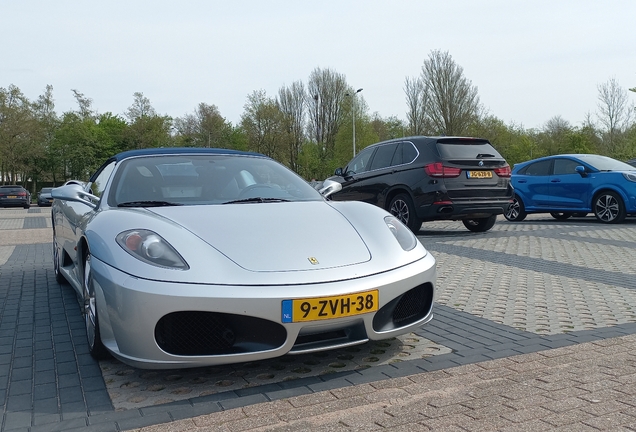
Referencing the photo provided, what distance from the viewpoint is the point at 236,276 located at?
9.86ft

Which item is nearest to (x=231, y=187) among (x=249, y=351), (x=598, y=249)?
(x=249, y=351)

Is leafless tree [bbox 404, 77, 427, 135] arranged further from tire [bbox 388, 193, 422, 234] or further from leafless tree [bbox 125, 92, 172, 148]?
tire [bbox 388, 193, 422, 234]

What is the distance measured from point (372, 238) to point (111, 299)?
1524mm

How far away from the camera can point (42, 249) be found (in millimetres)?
9961

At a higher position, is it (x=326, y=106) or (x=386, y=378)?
(x=326, y=106)

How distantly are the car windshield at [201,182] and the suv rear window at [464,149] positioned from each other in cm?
580

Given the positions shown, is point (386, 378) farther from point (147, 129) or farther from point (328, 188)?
point (147, 129)

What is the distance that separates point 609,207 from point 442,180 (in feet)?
16.0

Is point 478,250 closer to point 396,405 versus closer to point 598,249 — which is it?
point 598,249

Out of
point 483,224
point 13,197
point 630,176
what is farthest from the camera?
point 13,197

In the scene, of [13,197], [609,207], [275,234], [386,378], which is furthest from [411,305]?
[13,197]

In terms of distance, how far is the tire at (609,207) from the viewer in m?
12.2

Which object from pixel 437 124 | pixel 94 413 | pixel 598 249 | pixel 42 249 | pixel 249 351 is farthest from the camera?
pixel 437 124

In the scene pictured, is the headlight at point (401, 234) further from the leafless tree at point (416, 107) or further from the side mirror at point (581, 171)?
the leafless tree at point (416, 107)
